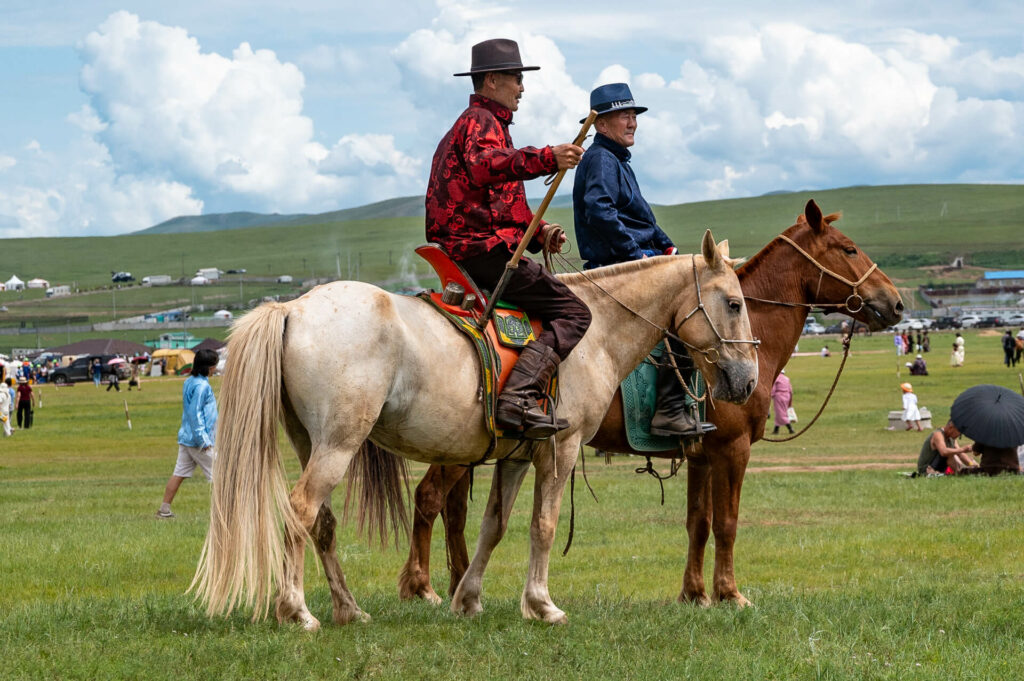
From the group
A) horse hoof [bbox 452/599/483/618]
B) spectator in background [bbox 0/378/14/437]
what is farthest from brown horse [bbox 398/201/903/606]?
spectator in background [bbox 0/378/14/437]

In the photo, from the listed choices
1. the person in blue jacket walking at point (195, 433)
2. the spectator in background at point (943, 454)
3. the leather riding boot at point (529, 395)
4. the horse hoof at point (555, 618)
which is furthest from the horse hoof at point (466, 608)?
the spectator in background at point (943, 454)

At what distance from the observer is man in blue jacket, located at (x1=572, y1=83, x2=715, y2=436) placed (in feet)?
30.8

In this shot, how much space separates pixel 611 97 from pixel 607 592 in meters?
4.24

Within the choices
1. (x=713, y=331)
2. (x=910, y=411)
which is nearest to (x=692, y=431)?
(x=713, y=331)

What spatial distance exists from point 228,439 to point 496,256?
2.10 m

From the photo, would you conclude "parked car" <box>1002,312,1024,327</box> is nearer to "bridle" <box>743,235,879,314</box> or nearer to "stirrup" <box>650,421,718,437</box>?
"bridle" <box>743,235,879,314</box>

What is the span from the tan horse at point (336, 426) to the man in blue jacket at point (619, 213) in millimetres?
1185

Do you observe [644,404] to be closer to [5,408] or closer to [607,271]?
[607,271]

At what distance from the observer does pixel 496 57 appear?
26.1 feet

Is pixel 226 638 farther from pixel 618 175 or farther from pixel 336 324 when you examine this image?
pixel 618 175

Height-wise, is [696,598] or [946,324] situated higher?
[696,598]

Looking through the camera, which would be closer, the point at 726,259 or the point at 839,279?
the point at 726,259

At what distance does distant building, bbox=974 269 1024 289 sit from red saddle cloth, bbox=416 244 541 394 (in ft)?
569

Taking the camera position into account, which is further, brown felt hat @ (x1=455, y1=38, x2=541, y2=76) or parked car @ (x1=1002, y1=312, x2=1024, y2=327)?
parked car @ (x1=1002, y1=312, x2=1024, y2=327)
